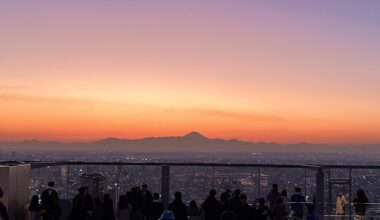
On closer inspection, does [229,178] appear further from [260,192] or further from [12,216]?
[12,216]

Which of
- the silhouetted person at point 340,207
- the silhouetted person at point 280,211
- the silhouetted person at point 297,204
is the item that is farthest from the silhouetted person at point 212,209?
the silhouetted person at point 340,207

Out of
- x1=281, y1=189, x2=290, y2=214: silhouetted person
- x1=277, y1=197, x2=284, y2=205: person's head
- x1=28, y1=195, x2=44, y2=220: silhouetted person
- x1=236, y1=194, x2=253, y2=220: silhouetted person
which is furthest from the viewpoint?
x1=281, y1=189, x2=290, y2=214: silhouetted person

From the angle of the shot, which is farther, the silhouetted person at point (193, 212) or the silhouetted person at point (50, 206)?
the silhouetted person at point (193, 212)

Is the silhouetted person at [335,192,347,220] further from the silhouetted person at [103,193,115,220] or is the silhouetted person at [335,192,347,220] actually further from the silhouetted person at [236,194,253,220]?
the silhouetted person at [103,193,115,220]

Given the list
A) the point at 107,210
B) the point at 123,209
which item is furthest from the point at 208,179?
the point at 107,210

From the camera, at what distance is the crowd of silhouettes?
14992 mm

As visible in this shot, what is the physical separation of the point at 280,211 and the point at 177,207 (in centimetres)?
246

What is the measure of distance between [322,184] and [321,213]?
7.25 ft

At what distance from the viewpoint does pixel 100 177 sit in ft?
60.3

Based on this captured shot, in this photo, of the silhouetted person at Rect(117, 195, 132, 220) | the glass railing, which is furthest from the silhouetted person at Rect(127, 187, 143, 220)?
the glass railing

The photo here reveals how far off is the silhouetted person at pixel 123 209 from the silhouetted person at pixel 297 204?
12.4ft

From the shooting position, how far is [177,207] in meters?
15.0

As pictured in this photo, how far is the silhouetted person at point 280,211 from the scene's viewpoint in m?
15.9

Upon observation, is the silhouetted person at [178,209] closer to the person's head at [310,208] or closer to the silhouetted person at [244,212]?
the silhouetted person at [244,212]
